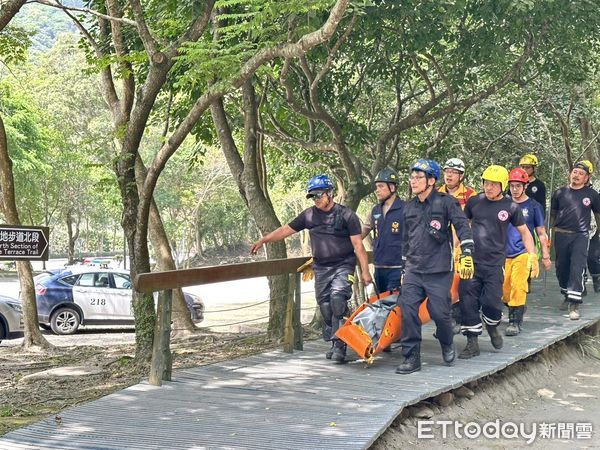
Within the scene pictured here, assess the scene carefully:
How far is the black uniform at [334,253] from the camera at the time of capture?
8.39 metres

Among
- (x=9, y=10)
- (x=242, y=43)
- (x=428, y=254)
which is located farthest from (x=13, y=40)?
(x=428, y=254)

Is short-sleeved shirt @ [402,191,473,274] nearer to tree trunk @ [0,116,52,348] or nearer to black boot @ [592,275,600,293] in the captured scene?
black boot @ [592,275,600,293]

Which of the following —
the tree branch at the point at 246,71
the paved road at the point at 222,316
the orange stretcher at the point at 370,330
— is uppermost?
the tree branch at the point at 246,71

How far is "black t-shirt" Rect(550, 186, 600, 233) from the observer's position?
37.1 ft

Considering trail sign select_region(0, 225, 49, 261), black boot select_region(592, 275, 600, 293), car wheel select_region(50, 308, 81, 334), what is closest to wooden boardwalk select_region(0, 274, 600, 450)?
trail sign select_region(0, 225, 49, 261)

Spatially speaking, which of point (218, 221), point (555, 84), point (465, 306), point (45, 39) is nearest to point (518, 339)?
point (465, 306)

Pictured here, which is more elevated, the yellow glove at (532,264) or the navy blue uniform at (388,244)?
the navy blue uniform at (388,244)

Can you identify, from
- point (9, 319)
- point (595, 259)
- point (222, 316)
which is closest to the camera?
point (595, 259)

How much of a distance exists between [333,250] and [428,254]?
3.29ft

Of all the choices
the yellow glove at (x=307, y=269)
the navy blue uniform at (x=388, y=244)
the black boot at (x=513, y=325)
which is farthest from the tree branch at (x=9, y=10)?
the black boot at (x=513, y=325)

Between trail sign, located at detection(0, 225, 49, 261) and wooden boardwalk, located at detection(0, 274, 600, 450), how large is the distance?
2.70m

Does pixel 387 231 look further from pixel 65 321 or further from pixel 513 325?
pixel 65 321

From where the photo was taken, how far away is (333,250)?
842 cm

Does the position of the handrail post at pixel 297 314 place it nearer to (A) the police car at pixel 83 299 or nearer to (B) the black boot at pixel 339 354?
(B) the black boot at pixel 339 354
